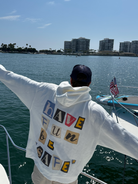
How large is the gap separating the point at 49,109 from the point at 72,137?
36 cm

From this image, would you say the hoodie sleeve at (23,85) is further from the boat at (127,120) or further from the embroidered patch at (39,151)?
the boat at (127,120)

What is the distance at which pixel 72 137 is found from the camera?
54.2 inches

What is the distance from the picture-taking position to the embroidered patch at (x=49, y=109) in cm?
148

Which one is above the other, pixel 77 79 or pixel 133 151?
pixel 77 79

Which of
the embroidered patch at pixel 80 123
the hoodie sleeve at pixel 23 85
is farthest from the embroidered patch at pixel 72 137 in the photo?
the hoodie sleeve at pixel 23 85

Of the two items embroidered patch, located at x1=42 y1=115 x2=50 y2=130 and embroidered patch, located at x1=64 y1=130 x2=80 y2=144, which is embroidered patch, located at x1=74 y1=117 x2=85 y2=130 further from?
embroidered patch, located at x1=42 y1=115 x2=50 y2=130

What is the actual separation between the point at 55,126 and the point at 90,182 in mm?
5514

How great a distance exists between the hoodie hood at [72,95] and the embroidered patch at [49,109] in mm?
170

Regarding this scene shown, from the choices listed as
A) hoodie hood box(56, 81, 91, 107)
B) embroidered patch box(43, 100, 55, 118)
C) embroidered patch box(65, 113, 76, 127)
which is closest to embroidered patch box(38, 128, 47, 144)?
embroidered patch box(43, 100, 55, 118)

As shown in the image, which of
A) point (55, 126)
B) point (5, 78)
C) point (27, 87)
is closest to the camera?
point (55, 126)

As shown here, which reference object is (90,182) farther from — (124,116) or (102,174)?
(124,116)

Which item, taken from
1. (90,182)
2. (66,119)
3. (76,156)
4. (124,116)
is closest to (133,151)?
(76,156)

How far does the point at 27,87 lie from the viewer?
1692 millimetres

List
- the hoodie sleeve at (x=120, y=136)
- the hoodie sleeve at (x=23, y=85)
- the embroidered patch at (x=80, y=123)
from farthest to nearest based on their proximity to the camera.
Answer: the hoodie sleeve at (x=23, y=85) → the embroidered patch at (x=80, y=123) → the hoodie sleeve at (x=120, y=136)
